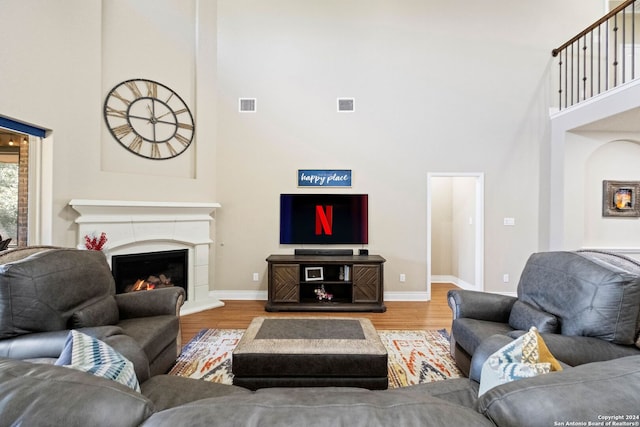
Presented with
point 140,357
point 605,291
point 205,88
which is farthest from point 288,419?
point 205,88

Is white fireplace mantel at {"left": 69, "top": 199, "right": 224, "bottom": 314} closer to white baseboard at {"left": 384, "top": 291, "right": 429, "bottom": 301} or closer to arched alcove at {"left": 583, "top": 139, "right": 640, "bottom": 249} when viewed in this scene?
white baseboard at {"left": 384, "top": 291, "right": 429, "bottom": 301}

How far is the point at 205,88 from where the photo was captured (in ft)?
14.6

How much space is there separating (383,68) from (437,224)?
3.06 meters

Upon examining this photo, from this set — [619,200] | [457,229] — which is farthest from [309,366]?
[619,200]

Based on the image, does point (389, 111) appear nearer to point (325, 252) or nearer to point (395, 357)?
point (325, 252)

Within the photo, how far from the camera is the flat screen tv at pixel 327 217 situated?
186 inches

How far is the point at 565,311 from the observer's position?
1980 mm

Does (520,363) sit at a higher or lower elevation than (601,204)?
lower

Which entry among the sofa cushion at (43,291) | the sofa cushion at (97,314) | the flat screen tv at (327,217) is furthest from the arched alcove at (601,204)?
the sofa cushion at (43,291)

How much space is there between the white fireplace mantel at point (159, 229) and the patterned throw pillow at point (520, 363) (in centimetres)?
383

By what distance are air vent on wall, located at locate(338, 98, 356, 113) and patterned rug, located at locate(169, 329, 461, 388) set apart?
3.27m

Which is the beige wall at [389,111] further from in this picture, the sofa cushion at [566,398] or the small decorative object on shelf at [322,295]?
the sofa cushion at [566,398]

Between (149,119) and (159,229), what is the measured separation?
144 cm

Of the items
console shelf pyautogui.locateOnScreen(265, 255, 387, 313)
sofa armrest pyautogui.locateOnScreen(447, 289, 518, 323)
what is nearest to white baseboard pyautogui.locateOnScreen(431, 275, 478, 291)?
console shelf pyautogui.locateOnScreen(265, 255, 387, 313)
